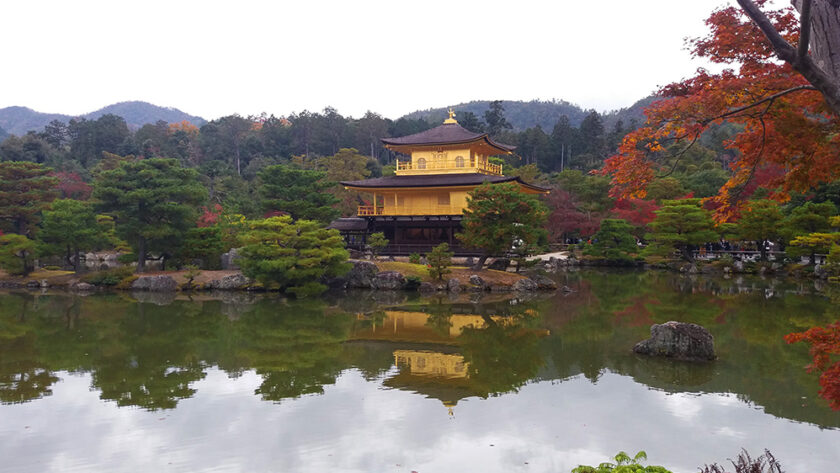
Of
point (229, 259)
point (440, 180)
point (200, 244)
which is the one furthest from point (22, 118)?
point (440, 180)

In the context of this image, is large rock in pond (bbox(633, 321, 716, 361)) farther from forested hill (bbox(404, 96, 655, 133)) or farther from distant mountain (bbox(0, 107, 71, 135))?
distant mountain (bbox(0, 107, 71, 135))

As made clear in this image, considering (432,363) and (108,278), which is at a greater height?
(108,278)

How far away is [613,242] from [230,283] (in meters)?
21.0

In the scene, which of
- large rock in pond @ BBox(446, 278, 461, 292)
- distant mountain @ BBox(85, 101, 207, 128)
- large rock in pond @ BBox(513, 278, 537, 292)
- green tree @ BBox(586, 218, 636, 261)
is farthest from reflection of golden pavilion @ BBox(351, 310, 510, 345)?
distant mountain @ BBox(85, 101, 207, 128)

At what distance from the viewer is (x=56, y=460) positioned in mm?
6098

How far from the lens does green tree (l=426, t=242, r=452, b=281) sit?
22.0 meters

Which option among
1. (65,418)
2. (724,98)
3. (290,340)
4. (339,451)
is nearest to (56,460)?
(65,418)

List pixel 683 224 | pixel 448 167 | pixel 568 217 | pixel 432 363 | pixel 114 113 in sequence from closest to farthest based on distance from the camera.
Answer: pixel 432 363, pixel 683 224, pixel 448 167, pixel 568 217, pixel 114 113

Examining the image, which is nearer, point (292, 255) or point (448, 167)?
point (292, 255)

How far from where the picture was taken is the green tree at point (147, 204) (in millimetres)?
23305

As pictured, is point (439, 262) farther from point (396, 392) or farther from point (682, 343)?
point (396, 392)

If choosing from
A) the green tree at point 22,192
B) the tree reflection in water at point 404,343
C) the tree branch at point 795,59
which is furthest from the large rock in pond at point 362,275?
the tree branch at point 795,59

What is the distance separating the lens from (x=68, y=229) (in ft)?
74.9

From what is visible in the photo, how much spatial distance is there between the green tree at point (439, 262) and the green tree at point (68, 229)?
47.0 feet
